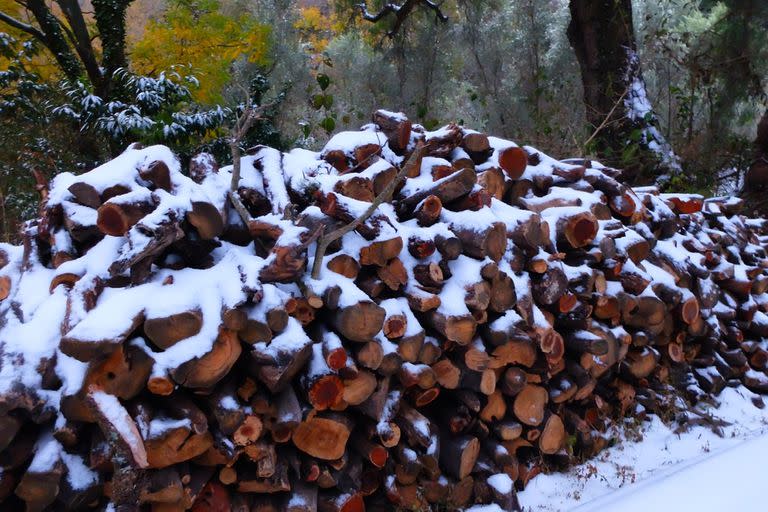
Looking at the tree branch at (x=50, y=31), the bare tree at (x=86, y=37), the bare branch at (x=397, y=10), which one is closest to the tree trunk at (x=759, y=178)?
the bare branch at (x=397, y=10)

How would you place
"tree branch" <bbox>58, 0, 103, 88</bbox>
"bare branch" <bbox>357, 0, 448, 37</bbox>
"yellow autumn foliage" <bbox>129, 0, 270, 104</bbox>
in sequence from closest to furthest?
"tree branch" <bbox>58, 0, 103, 88</bbox>
"yellow autumn foliage" <bbox>129, 0, 270, 104</bbox>
"bare branch" <bbox>357, 0, 448, 37</bbox>

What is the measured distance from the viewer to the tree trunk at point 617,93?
688 centimetres

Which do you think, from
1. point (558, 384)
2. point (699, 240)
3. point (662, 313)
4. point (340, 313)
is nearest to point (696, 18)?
point (699, 240)

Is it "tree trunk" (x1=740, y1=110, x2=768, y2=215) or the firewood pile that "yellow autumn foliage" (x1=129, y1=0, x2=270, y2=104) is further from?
"tree trunk" (x1=740, y1=110, x2=768, y2=215)

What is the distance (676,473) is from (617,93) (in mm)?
5609

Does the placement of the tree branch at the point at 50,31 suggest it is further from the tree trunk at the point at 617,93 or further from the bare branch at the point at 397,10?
the tree trunk at the point at 617,93

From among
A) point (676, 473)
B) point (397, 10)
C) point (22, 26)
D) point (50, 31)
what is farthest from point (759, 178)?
point (22, 26)

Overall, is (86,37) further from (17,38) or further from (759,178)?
(759,178)

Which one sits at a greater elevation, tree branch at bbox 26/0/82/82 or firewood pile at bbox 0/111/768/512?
tree branch at bbox 26/0/82/82

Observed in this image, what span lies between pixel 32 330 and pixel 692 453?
11.0 ft

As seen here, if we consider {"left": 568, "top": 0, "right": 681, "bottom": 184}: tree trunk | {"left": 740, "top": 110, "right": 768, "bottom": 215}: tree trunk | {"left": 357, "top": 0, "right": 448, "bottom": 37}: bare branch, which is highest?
{"left": 357, "top": 0, "right": 448, "bottom": 37}: bare branch

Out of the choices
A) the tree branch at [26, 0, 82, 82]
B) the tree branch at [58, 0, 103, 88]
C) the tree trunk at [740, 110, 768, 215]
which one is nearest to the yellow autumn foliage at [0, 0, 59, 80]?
the tree branch at [26, 0, 82, 82]

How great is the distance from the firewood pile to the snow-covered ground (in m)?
0.14

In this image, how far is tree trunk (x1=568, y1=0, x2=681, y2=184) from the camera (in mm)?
6875
